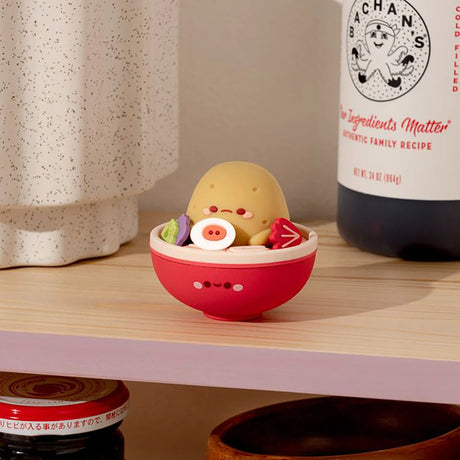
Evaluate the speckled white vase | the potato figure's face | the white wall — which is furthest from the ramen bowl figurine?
the white wall

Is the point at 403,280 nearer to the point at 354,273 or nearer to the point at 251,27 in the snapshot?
the point at 354,273

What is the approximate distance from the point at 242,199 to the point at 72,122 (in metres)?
0.13

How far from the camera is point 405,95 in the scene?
554 millimetres

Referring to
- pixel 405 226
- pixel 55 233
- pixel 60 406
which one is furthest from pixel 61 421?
pixel 405 226

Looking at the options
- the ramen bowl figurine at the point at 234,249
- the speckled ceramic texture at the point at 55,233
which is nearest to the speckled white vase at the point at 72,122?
the speckled ceramic texture at the point at 55,233

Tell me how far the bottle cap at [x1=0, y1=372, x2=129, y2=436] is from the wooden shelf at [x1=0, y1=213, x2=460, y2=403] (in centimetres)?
6

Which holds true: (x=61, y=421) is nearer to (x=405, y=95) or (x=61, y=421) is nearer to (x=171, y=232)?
(x=171, y=232)

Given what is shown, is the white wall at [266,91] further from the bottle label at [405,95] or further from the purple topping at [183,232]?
the purple topping at [183,232]

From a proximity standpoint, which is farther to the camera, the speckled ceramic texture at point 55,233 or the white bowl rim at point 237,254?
the speckled ceramic texture at point 55,233

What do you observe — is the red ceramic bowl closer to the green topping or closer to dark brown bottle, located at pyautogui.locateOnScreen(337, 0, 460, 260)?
the green topping

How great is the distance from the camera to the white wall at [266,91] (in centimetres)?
70

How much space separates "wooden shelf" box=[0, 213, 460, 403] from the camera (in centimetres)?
43

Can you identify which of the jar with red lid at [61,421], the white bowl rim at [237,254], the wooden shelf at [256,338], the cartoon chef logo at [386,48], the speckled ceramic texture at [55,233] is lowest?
the jar with red lid at [61,421]

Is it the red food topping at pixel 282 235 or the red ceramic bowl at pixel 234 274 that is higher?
the red food topping at pixel 282 235
